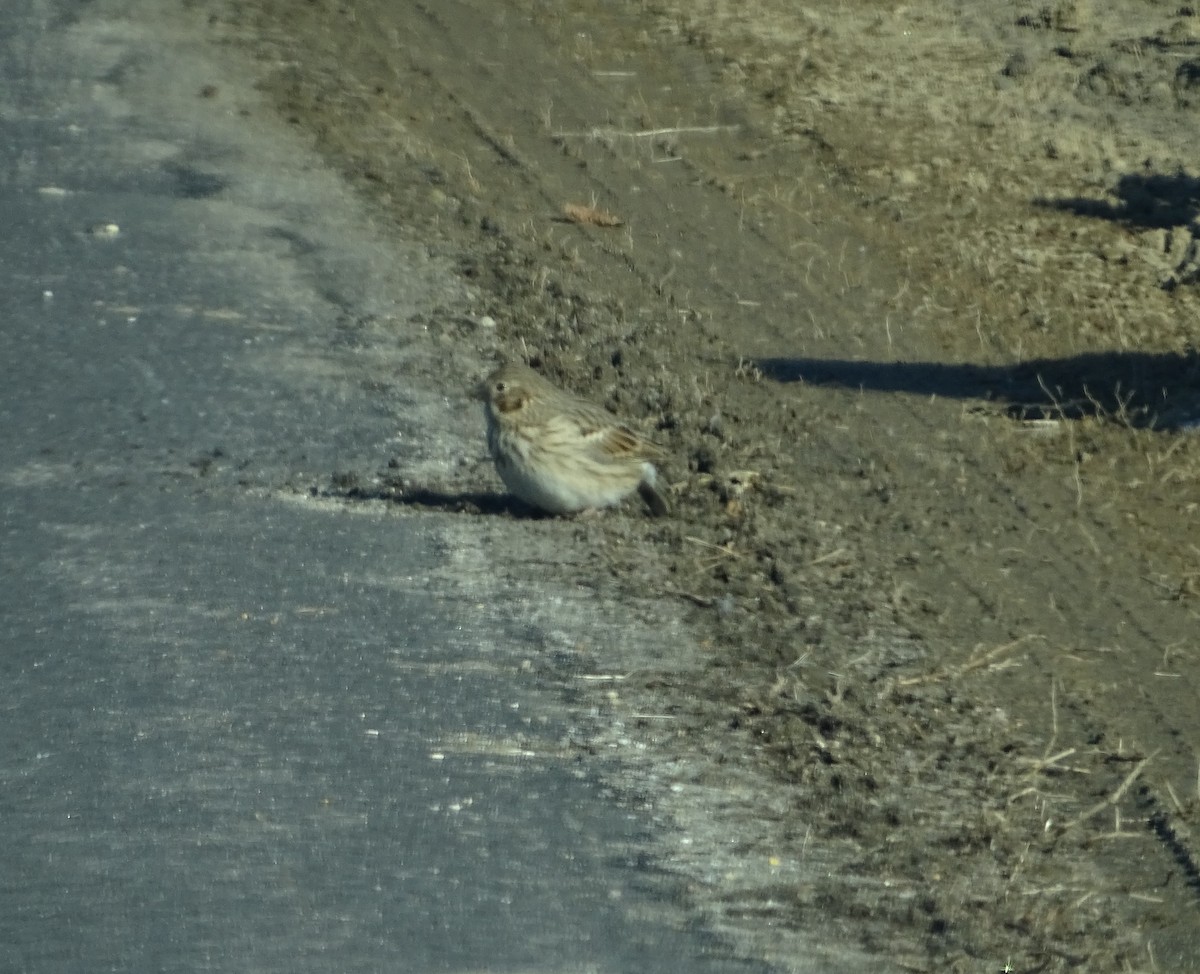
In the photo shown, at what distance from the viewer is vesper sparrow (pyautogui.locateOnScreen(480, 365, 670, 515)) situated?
27.4 feet

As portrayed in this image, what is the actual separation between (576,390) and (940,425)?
1863mm

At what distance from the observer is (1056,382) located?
11.1 m

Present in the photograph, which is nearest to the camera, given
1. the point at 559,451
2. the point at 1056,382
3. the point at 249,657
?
the point at 249,657

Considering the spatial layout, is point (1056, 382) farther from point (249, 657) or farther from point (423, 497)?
point (249, 657)

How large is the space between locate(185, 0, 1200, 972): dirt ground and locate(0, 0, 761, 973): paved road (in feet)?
1.22

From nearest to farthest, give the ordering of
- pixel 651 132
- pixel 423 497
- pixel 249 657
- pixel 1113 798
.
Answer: pixel 1113 798 < pixel 249 657 < pixel 423 497 < pixel 651 132

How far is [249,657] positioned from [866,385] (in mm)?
4730

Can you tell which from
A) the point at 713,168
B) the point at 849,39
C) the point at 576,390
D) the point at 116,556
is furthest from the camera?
the point at 849,39

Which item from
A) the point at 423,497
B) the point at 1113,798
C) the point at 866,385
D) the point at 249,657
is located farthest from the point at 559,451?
the point at 866,385

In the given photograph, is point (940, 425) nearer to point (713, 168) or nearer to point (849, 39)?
point (713, 168)

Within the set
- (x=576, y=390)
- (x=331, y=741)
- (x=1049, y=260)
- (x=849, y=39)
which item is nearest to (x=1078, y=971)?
(x=331, y=741)

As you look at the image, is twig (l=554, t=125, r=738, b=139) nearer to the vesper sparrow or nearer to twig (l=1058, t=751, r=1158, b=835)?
the vesper sparrow

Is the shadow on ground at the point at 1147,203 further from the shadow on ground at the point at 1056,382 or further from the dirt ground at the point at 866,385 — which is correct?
the shadow on ground at the point at 1056,382

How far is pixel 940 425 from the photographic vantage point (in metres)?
10.4
